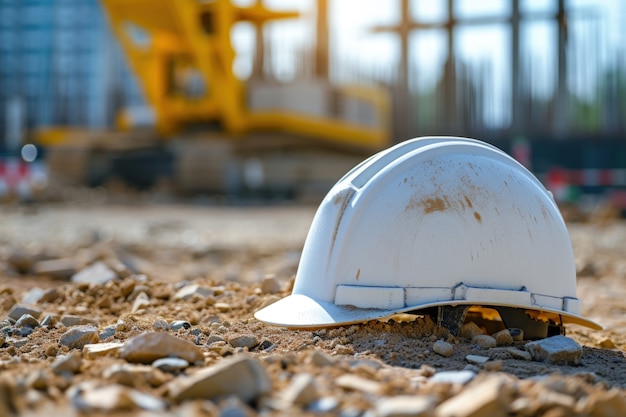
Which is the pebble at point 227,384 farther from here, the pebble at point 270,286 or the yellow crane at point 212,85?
the yellow crane at point 212,85

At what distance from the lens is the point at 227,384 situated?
1.87 metres

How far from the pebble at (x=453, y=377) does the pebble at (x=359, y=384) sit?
0.20m

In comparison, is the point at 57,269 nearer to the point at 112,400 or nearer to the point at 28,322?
the point at 28,322

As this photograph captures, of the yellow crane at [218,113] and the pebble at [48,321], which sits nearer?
the pebble at [48,321]

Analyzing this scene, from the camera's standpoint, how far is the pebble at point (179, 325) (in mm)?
2997

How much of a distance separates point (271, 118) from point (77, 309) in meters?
11.3

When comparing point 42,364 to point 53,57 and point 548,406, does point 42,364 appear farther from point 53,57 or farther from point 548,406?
point 53,57

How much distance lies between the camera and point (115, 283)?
4078mm

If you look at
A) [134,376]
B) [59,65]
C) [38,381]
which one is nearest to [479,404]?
[134,376]

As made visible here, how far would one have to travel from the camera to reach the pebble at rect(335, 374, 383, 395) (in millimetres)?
1933

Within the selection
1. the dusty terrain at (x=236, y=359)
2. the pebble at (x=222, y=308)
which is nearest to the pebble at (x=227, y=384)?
the dusty terrain at (x=236, y=359)

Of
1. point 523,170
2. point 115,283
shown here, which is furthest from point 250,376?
point 115,283

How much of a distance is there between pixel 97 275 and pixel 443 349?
249cm

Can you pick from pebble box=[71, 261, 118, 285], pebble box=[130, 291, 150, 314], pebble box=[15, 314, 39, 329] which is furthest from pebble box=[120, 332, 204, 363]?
pebble box=[71, 261, 118, 285]
